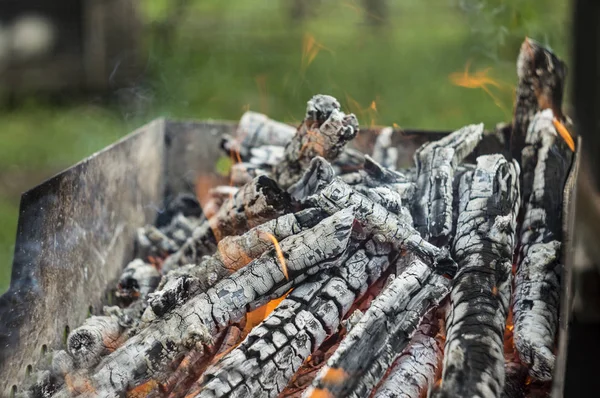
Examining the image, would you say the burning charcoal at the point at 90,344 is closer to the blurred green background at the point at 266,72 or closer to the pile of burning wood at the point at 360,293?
the pile of burning wood at the point at 360,293

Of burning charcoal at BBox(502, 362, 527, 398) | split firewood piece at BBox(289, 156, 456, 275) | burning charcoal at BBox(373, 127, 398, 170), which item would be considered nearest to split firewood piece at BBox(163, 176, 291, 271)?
split firewood piece at BBox(289, 156, 456, 275)

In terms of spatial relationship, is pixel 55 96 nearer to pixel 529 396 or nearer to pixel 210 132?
pixel 210 132

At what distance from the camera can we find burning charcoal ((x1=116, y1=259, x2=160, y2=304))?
175 centimetres

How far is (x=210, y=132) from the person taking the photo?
2.21 m

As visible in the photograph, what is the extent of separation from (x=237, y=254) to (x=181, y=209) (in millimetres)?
852

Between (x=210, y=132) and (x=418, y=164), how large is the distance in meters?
0.90

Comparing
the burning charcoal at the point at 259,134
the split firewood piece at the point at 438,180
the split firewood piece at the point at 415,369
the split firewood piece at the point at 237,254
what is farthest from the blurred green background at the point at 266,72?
the split firewood piece at the point at 415,369

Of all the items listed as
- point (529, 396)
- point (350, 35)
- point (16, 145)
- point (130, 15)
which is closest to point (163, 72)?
point (130, 15)

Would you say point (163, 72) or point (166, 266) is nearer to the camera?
point (166, 266)

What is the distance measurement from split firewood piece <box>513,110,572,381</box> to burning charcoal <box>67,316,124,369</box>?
905 mm

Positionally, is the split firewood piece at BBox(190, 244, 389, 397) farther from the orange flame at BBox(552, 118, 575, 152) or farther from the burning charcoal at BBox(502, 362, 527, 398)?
the orange flame at BBox(552, 118, 575, 152)

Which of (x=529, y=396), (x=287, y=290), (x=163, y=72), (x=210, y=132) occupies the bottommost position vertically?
(x=529, y=396)

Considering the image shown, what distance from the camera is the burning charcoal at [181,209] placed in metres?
2.20

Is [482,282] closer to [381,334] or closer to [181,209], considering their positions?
[381,334]
